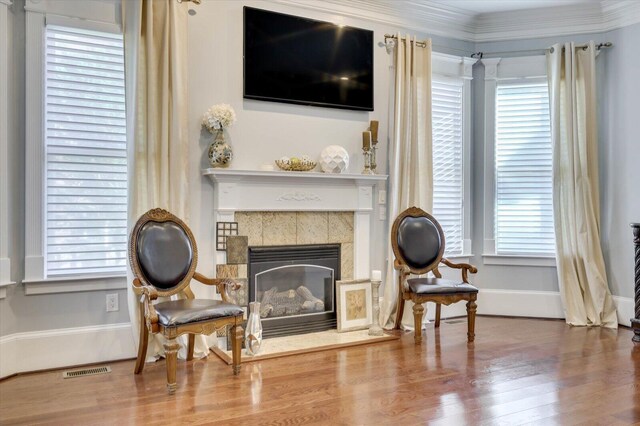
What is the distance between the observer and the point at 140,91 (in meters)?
3.59

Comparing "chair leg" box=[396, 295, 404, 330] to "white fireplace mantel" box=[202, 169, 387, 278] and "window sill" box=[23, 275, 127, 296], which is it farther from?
"window sill" box=[23, 275, 127, 296]

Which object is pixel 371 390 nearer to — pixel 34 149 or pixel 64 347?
pixel 64 347

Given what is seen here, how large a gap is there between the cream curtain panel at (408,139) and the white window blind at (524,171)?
1.00m

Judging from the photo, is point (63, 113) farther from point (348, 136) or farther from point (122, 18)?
point (348, 136)

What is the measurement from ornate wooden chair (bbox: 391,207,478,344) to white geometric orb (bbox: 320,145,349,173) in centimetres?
73

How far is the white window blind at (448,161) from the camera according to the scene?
5.11 meters

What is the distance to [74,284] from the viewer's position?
3572 millimetres

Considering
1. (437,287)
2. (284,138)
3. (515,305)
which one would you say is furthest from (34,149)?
(515,305)

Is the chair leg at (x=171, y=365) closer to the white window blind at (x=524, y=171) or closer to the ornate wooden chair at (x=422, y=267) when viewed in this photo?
the ornate wooden chair at (x=422, y=267)

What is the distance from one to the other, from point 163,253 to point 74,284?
0.73 meters

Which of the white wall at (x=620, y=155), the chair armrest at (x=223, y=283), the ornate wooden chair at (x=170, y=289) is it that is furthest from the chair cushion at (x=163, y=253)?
the white wall at (x=620, y=155)

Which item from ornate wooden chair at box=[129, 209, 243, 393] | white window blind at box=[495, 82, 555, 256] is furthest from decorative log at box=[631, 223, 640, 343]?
ornate wooden chair at box=[129, 209, 243, 393]

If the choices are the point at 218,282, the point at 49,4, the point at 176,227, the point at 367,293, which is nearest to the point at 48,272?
the point at 176,227

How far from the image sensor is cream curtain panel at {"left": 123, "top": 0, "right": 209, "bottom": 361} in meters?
3.60
